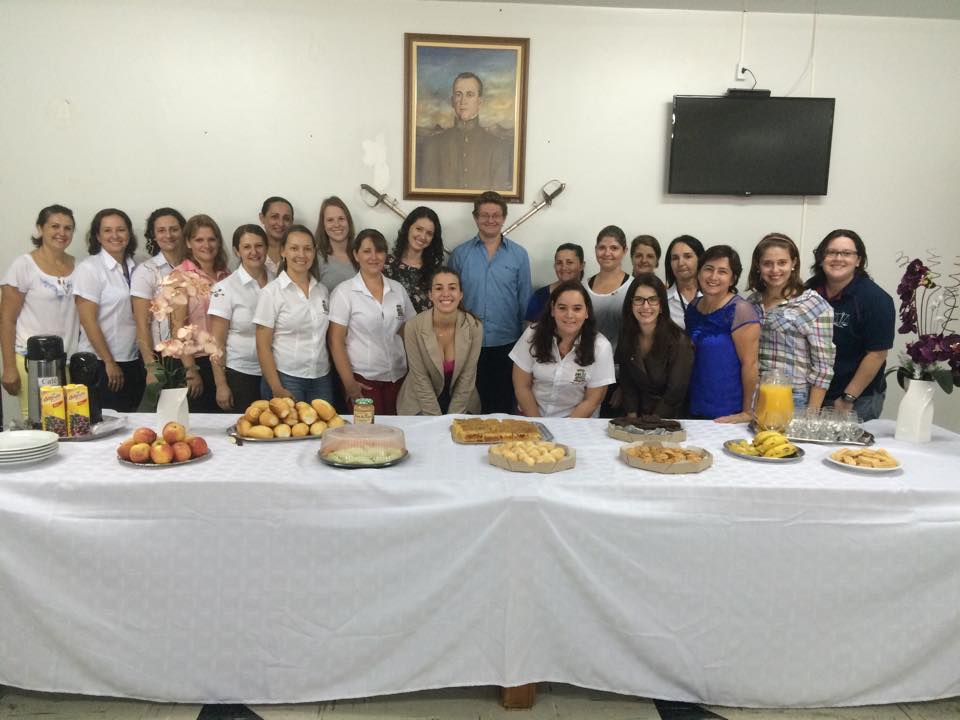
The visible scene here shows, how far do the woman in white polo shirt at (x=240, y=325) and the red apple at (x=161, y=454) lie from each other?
54.7 inches

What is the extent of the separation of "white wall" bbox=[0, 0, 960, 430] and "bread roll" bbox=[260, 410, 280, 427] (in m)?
2.13

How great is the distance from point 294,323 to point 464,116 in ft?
5.47

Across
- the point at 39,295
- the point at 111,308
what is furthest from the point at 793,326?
the point at 39,295

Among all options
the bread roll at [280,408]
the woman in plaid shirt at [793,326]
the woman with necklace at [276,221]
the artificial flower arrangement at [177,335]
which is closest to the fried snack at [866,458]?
the woman in plaid shirt at [793,326]

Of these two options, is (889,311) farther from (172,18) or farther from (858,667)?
(172,18)

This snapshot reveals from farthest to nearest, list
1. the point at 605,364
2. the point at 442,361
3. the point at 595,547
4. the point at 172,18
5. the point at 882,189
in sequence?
the point at 882,189 → the point at 172,18 → the point at 442,361 → the point at 605,364 → the point at 595,547

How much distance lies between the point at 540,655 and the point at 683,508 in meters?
0.54

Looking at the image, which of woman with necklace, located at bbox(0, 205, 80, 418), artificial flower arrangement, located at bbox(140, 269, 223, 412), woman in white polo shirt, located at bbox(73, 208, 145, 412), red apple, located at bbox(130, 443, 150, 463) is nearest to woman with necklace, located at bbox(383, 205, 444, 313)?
woman in white polo shirt, located at bbox(73, 208, 145, 412)

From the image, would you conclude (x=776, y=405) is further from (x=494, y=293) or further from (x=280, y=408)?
(x=494, y=293)

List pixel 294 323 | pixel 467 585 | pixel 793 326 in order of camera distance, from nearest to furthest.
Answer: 1. pixel 467 585
2. pixel 793 326
3. pixel 294 323

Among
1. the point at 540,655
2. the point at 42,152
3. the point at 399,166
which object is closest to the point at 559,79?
the point at 399,166

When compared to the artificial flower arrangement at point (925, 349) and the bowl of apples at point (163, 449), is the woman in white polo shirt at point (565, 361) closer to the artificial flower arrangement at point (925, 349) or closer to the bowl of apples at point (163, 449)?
the artificial flower arrangement at point (925, 349)

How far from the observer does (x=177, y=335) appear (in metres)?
2.17

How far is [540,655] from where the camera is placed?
6.08ft
